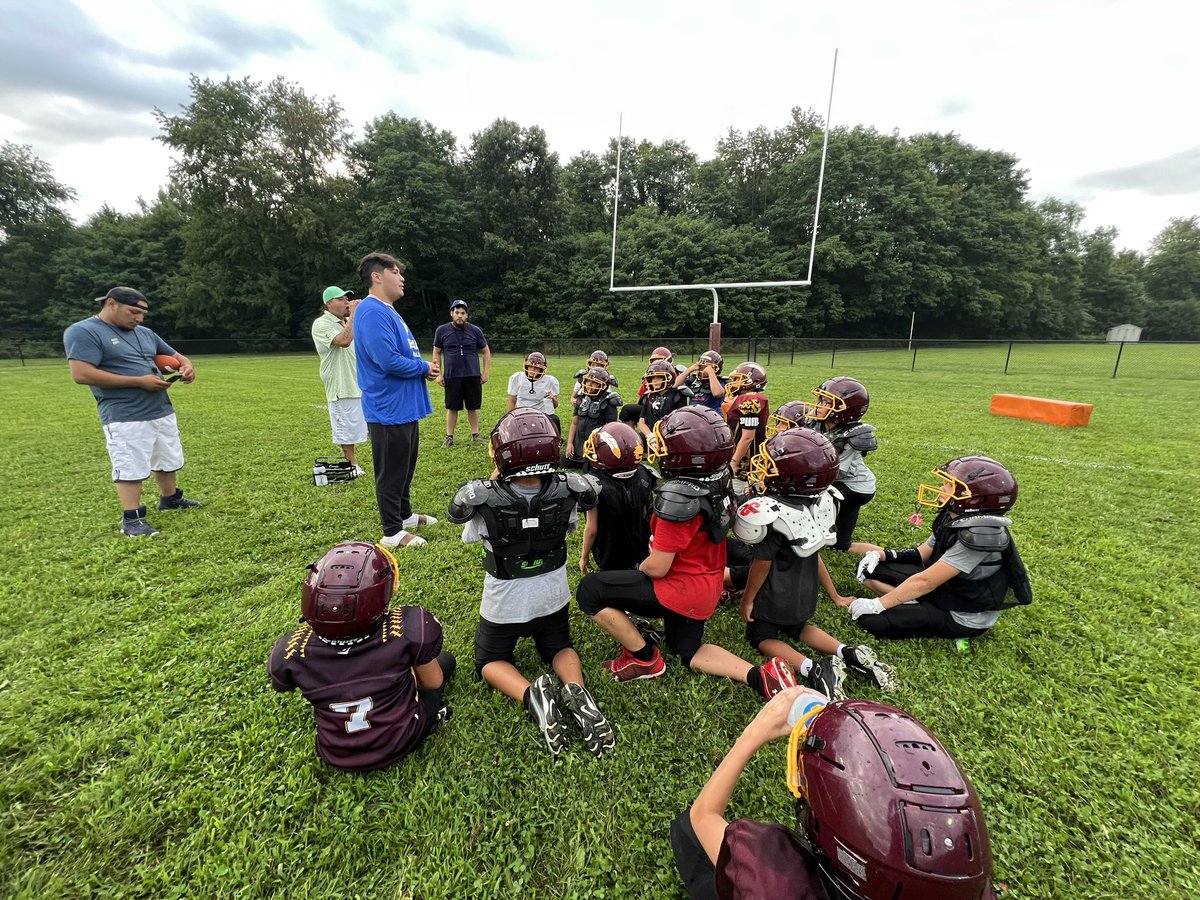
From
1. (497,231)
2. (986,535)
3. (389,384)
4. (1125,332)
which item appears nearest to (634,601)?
(986,535)

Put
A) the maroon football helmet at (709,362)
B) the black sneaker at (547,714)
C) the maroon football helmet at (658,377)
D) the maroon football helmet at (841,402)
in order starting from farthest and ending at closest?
the maroon football helmet at (709,362) → the maroon football helmet at (658,377) → the maroon football helmet at (841,402) → the black sneaker at (547,714)

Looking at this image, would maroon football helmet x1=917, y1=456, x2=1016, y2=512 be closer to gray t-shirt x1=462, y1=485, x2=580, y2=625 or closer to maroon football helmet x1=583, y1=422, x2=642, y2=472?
maroon football helmet x1=583, y1=422, x2=642, y2=472

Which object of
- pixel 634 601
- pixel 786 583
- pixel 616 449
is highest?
pixel 616 449

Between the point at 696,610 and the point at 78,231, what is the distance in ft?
→ 193

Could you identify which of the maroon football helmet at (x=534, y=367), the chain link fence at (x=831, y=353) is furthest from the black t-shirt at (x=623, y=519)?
the chain link fence at (x=831, y=353)

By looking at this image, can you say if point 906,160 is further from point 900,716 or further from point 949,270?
point 900,716

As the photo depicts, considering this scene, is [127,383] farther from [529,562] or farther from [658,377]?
[658,377]

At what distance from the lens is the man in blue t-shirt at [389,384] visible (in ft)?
13.7

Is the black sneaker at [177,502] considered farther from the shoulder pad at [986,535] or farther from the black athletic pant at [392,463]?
the shoulder pad at [986,535]

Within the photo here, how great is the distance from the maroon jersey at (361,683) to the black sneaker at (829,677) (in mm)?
2050

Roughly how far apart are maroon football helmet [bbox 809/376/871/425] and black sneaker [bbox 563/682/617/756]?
9.70 feet

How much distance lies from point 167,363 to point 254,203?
3989 cm

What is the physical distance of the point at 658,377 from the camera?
18.8 feet

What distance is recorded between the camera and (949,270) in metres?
41.9
